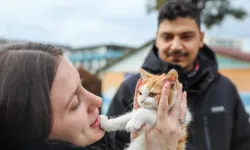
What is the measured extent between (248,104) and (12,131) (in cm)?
856

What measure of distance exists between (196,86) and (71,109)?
153cm

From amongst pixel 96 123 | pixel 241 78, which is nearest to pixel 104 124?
pixel 96 123

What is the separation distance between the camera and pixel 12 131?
56.8 inches

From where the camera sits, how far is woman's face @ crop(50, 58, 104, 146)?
1.49 meters

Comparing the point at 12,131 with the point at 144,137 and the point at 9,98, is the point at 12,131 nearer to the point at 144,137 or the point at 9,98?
the point at 9,98

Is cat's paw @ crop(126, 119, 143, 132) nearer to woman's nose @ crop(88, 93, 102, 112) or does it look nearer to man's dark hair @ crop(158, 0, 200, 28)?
woman's nose @ crop(88, 93, 102, 112)

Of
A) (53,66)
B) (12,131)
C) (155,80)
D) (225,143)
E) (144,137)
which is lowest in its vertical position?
(225,143)

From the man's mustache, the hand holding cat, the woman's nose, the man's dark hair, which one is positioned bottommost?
the hand holding cat

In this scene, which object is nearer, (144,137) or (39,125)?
(39,125)

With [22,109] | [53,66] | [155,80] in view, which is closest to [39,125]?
[22,109]

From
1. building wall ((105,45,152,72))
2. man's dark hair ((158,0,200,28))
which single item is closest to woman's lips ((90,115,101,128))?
man's dark hair ((158,0,200,28))

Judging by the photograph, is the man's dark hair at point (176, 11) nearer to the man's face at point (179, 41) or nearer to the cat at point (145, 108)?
the man's face at point (179, 41)

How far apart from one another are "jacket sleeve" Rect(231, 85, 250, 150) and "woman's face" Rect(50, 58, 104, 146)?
5.45 ft

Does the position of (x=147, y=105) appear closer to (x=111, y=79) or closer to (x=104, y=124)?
(x=104, y=124)
